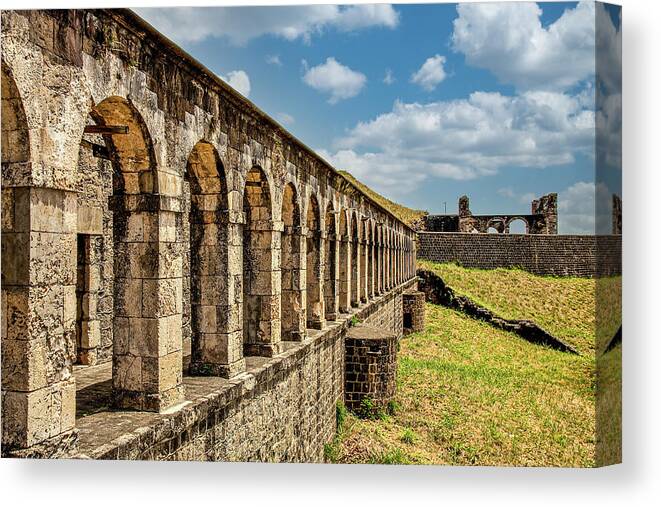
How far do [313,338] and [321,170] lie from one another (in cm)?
308

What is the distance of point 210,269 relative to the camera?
6391 millimetres

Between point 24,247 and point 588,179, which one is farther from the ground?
point 588,179

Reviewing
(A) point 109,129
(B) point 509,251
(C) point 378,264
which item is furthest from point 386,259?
(B) point 509,251

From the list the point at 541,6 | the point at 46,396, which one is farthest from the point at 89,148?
the point at 541,6

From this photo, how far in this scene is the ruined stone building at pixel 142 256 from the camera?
3801 millimetres

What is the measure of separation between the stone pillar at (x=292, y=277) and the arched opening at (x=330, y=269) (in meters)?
2.81

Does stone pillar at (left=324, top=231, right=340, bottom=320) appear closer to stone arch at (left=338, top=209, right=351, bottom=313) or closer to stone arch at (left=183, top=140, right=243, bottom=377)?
stone arch at (left=338, top=209, right=351, bottom=313)

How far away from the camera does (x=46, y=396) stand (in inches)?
152

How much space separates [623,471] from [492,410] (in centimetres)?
511

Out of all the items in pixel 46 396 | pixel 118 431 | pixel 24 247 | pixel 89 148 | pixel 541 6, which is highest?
pixel 541 6

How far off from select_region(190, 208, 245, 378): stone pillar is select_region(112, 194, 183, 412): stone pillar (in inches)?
42.0

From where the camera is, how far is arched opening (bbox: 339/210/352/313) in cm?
1351

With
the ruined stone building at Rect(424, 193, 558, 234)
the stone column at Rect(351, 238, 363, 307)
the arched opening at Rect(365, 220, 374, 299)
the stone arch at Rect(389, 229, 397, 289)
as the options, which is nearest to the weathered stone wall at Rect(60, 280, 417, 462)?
the stone column at Rect(351, 238, 363, 307)

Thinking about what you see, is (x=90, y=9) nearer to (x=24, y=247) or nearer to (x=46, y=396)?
(x=24, y=247)
